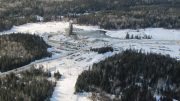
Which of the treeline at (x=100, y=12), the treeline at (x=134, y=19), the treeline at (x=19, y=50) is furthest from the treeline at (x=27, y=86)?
the treeline at (x=134, y=19)

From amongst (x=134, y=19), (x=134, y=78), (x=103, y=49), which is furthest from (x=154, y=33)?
(x=134, y=78)

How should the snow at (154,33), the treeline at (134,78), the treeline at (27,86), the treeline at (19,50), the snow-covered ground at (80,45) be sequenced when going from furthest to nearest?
the snow at (154,33) → the treeline at (19,50) → the snow-covered ground at (80,45) → the treeline at (134,78) → the treeline at (27,86)

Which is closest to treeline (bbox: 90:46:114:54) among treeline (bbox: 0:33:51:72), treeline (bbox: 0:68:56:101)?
treeline (bbox: 0:33:51:72)

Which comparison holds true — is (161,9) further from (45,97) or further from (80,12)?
(45,97)

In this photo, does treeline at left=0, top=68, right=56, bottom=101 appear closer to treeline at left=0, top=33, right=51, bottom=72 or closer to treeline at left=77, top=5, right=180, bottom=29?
treeline at left=0, top=33, right=51, bottom=72

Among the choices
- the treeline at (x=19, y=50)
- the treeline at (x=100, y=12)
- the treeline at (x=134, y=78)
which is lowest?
the treeline at (x=134, y=78)

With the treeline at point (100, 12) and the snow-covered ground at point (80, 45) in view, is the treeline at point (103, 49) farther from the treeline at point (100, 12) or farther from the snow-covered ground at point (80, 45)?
the treeline at point (100, 12)

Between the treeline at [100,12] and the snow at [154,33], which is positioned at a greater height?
the treeline at [100,12]
